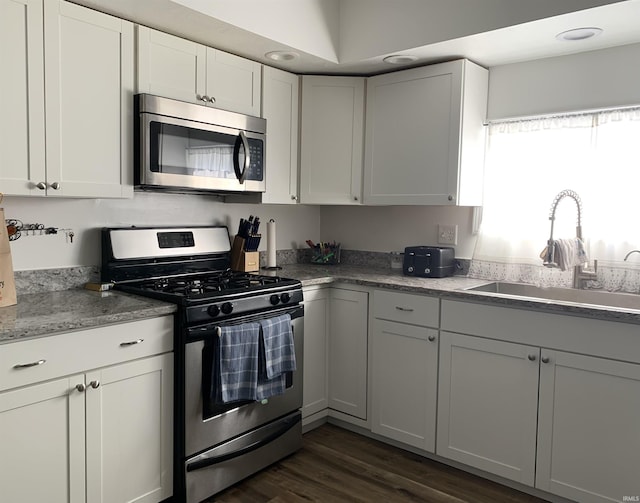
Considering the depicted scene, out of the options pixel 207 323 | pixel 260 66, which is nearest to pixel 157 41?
pixel 260 66

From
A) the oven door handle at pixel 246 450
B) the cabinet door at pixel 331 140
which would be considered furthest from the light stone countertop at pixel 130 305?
the oven door handle at pixel 246 450

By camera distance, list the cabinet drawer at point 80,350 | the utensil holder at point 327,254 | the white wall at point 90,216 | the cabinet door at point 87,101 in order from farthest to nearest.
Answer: the utensil holder at point 327,254, the white wall at point 90,216, the cabinet door at point 87,101, the cabinet drawer at point 80,350

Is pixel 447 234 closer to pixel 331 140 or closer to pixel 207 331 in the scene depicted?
pixel 331 140

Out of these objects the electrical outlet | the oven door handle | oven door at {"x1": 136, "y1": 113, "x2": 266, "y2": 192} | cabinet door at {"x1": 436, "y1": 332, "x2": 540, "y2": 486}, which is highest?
oven door at {"x1": 136, "y1": 113, "x2": 266, "y2": 192}

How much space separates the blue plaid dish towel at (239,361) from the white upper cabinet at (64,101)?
0.83 m

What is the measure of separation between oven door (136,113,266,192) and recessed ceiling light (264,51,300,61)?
430 mm

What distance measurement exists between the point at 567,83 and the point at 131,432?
272 cm

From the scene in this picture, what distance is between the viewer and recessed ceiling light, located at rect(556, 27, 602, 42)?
2.41 m

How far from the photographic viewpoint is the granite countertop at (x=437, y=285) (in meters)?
2.21

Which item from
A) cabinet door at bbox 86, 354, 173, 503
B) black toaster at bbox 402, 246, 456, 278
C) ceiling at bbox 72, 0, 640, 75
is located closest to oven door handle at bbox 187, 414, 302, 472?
cabinet door at bbox 86, 354, 173, 503

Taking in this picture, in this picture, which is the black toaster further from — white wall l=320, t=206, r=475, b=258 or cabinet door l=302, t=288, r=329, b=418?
cabinet door l=302, t=288, r=329, b=418

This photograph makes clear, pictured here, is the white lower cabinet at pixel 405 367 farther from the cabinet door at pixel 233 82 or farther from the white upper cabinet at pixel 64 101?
the white upper cabinet at pixel 64 101

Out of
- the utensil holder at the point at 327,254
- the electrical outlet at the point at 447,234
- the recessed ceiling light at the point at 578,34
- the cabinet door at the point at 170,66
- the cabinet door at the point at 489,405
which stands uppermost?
the recessed ceiling light at the point at 578,34

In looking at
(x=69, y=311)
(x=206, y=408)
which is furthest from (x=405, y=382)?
(x=69, y=311)
